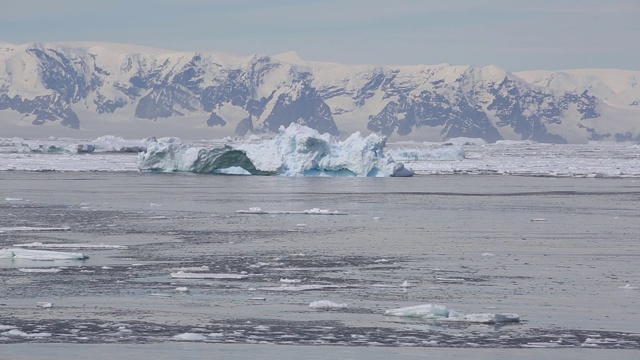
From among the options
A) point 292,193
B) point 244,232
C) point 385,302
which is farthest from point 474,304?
point 292,193

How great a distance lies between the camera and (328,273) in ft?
49.7

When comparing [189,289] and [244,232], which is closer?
[189,289]

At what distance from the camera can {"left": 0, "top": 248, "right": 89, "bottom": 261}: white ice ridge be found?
1611 cm

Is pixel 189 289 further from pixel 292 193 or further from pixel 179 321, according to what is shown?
pixel 292 193

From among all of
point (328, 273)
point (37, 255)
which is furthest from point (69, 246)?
point (328, 273)

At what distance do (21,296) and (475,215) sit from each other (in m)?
14.1

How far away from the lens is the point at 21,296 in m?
12.8

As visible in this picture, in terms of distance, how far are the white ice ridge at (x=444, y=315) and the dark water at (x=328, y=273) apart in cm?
19

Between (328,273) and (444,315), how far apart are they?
361 cm

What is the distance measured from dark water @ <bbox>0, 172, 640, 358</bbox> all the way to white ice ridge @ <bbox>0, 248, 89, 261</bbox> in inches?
14.9

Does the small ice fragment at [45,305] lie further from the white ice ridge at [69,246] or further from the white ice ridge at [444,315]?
the white ice ridge at [69,246]

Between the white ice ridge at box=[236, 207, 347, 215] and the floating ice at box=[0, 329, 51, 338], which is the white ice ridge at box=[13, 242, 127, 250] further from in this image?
the white ice ridge at box=[236, 207, 347, 215]

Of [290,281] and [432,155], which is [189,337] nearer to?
[290,281]

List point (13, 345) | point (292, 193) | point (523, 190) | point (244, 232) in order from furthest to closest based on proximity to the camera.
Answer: point (523, 190) → point (292, 193) → point (244, 232) → point (13, 345)
